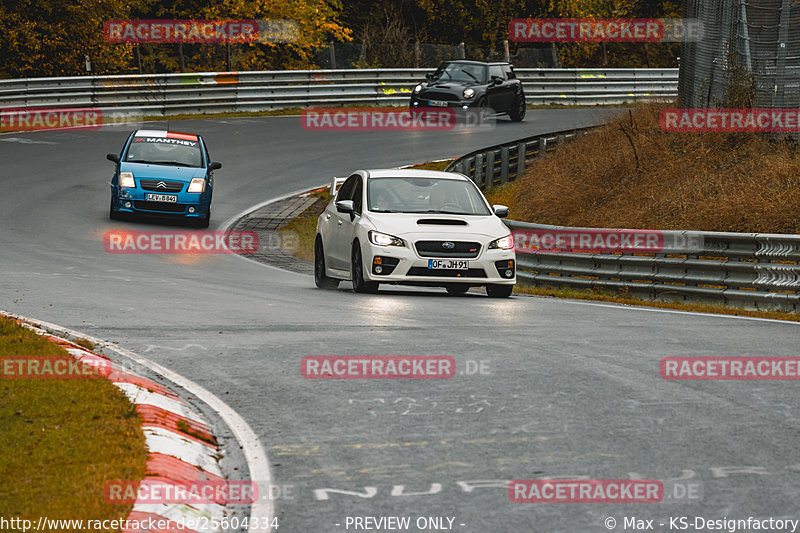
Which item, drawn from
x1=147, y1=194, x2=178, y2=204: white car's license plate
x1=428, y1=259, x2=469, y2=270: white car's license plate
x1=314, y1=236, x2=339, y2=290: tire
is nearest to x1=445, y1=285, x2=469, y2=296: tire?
x1=428, y1=259, x2=469, y2=270: white car's license plate

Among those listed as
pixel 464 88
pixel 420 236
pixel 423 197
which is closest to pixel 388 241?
pixel 420 236

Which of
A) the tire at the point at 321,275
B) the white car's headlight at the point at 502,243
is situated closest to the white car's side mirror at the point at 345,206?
the tire at the point at 321,275

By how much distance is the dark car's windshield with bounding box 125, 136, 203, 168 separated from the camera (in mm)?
23766

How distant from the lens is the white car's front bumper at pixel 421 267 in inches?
573

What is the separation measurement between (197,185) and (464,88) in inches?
605

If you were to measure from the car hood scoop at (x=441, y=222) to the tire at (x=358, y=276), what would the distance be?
2.79ft

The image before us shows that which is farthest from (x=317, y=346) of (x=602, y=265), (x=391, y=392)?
(x=602, y=265)

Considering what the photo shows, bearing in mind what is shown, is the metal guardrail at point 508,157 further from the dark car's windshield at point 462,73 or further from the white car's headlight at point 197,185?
the white car's headlight at point 197,185

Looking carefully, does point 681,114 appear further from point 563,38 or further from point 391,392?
point 563,38

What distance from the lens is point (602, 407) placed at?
8.01 metres

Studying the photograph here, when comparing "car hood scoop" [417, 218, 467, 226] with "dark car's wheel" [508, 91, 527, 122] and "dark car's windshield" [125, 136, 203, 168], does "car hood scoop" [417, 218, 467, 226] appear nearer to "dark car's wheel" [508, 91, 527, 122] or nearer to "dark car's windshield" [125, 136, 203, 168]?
"dark car's windshield" [125, 136, 203, 168]

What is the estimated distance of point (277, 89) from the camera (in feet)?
133

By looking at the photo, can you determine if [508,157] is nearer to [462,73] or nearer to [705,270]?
[462,73]

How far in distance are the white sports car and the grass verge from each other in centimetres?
668
